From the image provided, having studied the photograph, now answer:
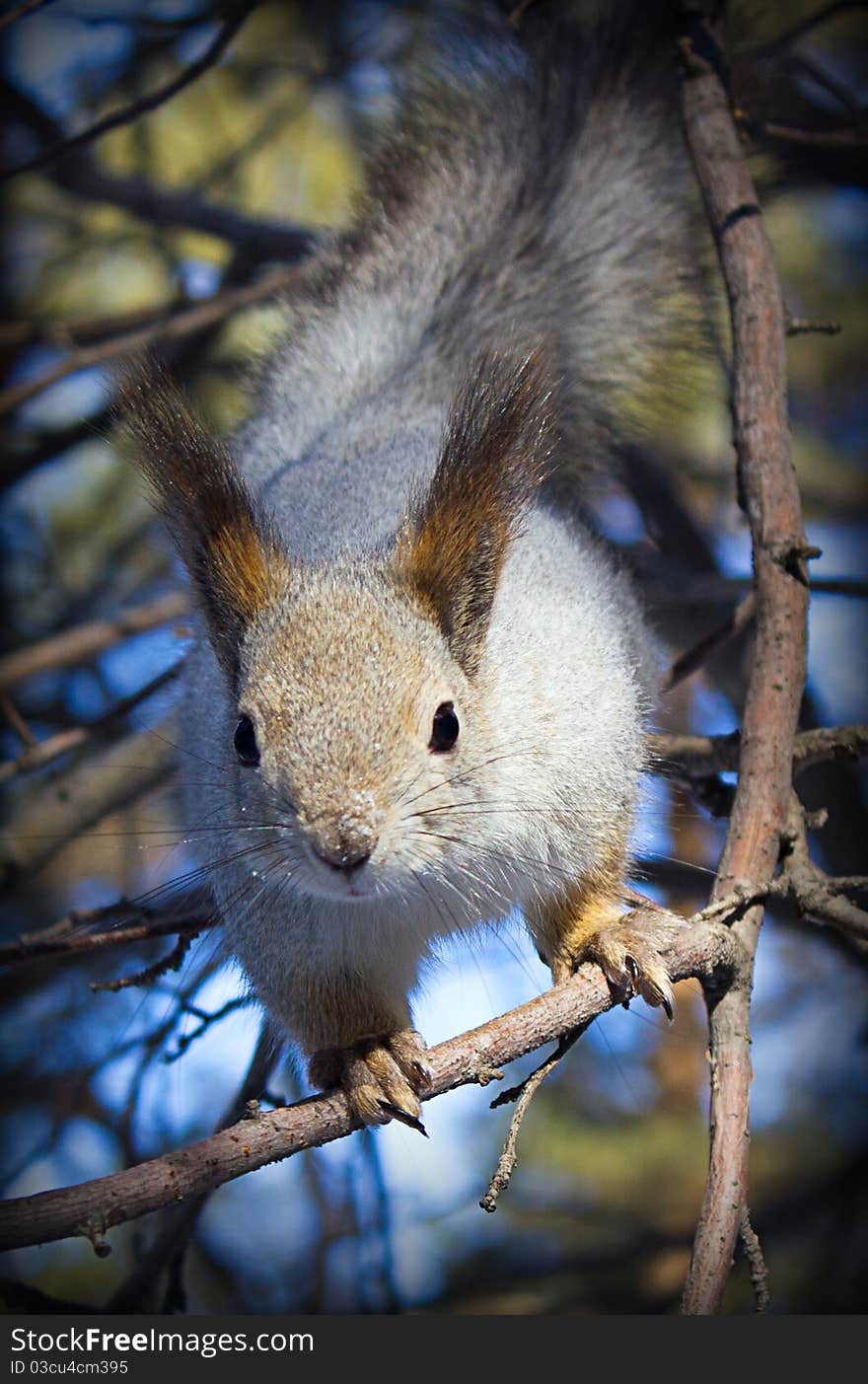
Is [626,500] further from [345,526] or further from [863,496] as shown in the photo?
[345,526]

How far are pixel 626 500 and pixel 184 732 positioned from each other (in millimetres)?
1379

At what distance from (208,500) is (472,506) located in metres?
0.38

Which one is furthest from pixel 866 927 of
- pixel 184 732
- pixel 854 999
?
pixel 854 999

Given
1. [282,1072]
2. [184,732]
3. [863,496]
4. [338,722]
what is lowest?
[282,1072]

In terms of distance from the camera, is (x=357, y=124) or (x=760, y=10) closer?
(x=760, y=10)

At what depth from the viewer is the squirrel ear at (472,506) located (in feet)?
5.75

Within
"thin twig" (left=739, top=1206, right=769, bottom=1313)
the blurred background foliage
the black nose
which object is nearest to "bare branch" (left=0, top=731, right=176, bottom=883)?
the blurred background foliage

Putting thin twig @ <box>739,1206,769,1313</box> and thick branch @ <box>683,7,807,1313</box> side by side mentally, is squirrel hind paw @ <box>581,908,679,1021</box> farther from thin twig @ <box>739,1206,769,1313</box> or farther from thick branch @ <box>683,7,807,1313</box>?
thin twig @ <box>739,1206,769,1313</box>

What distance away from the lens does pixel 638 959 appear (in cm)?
173

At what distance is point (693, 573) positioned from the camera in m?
2.89

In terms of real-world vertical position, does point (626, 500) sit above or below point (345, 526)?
above

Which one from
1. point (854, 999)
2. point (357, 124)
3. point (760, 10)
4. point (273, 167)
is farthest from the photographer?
point (273, 167)

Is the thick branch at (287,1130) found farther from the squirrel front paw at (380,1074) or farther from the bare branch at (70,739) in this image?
the bare branch at (70,739)

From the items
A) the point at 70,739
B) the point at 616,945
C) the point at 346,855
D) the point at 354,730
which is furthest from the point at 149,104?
the point at 616,945
